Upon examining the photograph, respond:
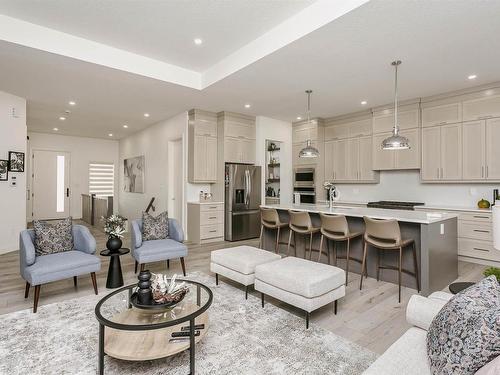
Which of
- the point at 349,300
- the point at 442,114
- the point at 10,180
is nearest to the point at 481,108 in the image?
the point at 442,114

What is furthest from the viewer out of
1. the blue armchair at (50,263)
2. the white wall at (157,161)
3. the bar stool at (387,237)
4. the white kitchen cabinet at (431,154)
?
the white wall at (157,161)

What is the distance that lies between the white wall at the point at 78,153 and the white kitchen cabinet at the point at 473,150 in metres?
10.4

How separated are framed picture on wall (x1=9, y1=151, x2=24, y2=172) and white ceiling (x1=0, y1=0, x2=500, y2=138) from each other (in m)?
1.12

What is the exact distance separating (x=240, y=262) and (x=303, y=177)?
442 cm

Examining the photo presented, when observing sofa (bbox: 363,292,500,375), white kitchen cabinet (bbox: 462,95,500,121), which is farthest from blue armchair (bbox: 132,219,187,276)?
white kitchen cabinet (bbox: 462,95,500,121)

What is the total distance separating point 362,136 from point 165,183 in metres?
4.86

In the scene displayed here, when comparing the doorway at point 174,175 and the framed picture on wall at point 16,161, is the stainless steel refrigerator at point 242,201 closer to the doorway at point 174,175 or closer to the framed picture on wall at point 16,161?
the doorway at point 174,175

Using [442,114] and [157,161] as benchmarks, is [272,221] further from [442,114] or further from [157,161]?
[157,161]

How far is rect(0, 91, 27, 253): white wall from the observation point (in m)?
5.21

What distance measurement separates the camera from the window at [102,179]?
10.1 m

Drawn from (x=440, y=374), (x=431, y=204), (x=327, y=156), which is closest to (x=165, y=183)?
(x=327, y=156)

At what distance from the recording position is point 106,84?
4730mm

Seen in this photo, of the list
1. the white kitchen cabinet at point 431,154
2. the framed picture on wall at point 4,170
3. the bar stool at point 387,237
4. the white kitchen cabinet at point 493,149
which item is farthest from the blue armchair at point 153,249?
the white kitchen cabinet at point 493,149

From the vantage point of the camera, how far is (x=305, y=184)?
7180 mm
